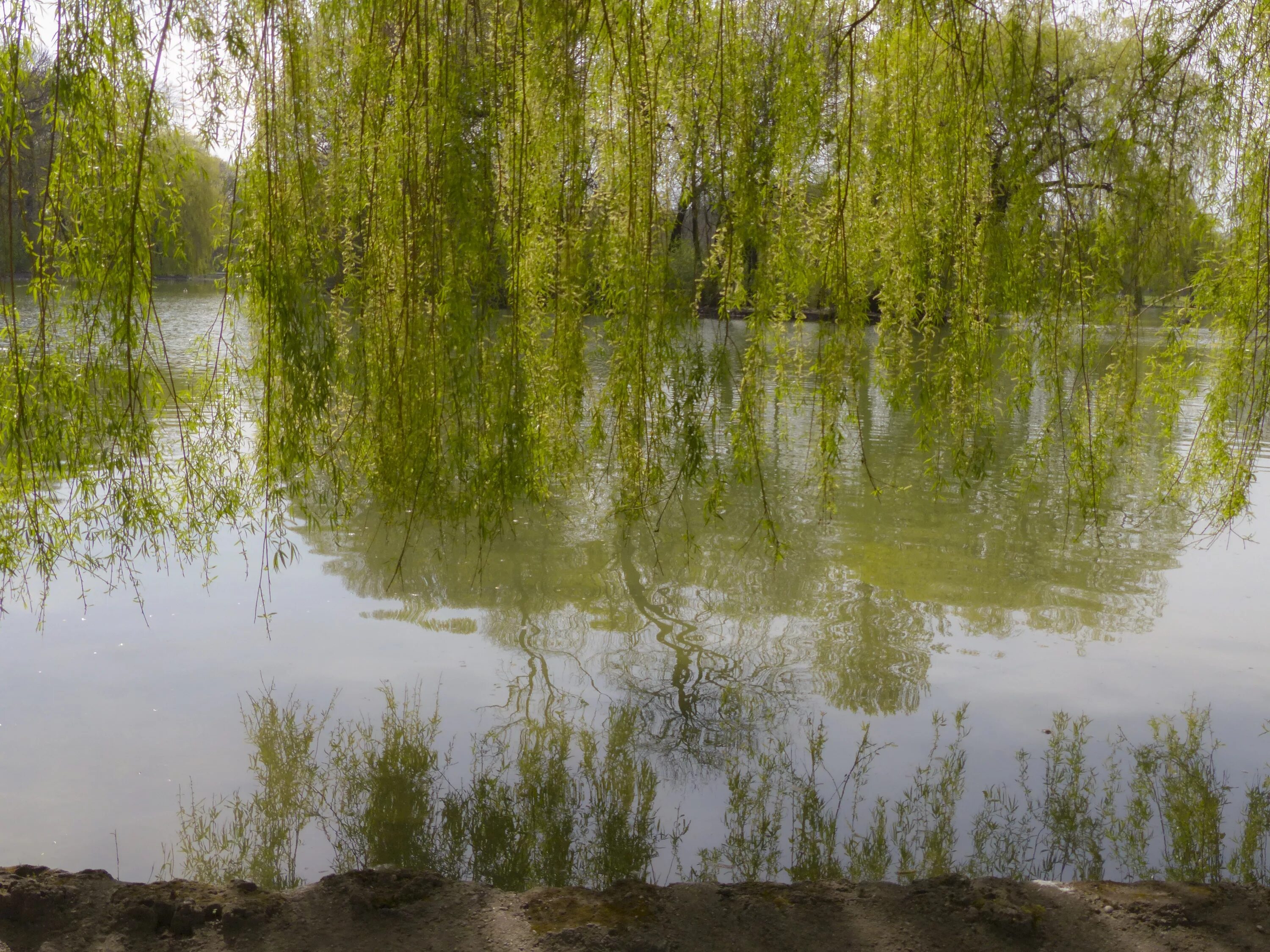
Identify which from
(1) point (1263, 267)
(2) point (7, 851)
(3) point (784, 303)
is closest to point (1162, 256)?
(1) point (1263, 267)

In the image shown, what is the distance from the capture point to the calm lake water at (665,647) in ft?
9.45

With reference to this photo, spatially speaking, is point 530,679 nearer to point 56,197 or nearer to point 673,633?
point 673,633

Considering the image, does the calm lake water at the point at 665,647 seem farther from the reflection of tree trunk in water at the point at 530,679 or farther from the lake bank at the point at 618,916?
the lake bank at the point at 618,916

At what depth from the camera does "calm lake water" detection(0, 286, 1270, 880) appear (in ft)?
9.45

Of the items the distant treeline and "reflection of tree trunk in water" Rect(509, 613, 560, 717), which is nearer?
the distant treeline

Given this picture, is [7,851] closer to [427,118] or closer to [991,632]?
[427,118]

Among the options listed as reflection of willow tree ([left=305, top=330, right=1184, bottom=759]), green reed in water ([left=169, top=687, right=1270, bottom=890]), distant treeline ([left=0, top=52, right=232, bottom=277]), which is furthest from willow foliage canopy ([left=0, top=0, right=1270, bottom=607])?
green reed in water ([left=169, top=687, right=1270, bottom=890])

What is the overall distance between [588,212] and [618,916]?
1539 mm

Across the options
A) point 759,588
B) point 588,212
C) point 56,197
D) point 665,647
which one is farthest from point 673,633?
point 56,197

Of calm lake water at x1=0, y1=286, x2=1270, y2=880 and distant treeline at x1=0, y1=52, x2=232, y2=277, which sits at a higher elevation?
distant treeline at x1=0, y1=52, x2=232, y2=277

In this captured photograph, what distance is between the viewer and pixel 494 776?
2.86 metres

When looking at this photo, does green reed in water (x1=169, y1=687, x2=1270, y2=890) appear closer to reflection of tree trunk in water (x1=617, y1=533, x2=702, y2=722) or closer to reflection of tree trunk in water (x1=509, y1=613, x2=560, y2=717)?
reflection of tree trunk in water (x1=509, y1=613, x2=560, y2=717)

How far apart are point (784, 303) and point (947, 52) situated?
2.34 feet

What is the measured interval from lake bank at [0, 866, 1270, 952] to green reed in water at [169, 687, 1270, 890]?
0.92ft
